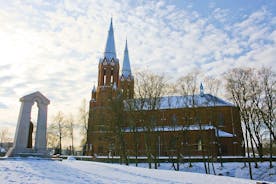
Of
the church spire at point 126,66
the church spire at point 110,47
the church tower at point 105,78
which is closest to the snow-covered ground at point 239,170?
the church tower at point 105,78

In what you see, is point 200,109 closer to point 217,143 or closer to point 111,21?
point 217,143

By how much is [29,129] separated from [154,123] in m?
16.5

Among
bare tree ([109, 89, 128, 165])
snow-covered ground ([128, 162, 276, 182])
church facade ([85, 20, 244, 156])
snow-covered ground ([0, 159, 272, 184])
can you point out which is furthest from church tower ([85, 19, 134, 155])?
snow-covered ground ([0, 159, 272, 184])

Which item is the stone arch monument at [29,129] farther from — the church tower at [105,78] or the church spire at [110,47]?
the church spire at [110,47]

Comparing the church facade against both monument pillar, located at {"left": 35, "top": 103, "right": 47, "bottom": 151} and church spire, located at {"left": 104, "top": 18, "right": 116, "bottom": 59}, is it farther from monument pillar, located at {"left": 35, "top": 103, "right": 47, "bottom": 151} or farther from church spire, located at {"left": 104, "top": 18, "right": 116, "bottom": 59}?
monument pillar, located at {"left": 35, "top": 103, "right": 47, "bottom": 151}

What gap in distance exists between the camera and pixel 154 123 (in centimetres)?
3161

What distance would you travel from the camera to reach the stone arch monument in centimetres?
1741

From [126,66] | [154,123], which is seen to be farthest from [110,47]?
[154,123]

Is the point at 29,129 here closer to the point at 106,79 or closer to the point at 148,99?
the point at 148,99

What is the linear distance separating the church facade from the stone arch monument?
41.4ft

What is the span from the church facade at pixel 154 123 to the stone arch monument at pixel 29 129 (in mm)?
12622

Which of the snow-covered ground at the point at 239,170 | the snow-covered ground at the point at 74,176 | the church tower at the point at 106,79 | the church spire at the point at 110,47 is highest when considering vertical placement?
the church spire at the point at 110,47

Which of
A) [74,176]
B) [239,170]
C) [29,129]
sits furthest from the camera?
[239,170]

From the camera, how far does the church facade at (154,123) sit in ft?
103
